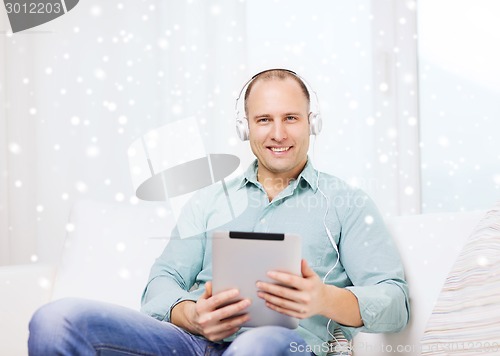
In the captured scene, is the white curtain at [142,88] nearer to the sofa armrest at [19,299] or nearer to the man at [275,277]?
the sofa armrest at [19,299]

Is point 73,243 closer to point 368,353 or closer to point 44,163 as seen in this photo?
point 44,163

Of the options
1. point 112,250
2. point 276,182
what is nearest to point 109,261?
point 112,250

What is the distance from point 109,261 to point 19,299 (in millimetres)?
252

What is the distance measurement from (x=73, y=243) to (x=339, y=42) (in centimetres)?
122

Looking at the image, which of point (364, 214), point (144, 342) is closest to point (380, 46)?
point (364, 214)

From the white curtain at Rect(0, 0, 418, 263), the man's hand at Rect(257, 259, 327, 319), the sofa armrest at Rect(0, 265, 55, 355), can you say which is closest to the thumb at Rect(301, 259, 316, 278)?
the man's hand at Rect(257, 259, 327, 319)

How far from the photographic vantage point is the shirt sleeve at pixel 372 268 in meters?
1.28

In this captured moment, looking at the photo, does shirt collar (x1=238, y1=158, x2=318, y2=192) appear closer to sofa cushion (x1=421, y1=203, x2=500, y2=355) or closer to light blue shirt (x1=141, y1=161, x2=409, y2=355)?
light blue shirt (x1=141, y1=161, x2=409, y2=355)

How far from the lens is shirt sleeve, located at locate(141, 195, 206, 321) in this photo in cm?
139

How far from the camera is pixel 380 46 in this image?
2.39 meters

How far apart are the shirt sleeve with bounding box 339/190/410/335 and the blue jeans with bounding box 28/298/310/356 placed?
0.20 metres

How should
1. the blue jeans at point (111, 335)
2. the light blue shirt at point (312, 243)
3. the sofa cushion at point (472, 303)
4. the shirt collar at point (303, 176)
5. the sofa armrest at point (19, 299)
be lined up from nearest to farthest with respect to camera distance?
the blue jeans at point (111, 335)
the sofa cushion at point (472, 303)
the light blue shirt at point (312, 243)
the shirt collar at point (303, 176)
the sofa armrest at point (19, 299)

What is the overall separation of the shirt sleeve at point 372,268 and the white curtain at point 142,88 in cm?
93

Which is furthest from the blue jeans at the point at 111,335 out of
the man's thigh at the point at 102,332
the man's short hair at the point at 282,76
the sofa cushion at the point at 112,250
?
the man's short hair at the point at 282,76
